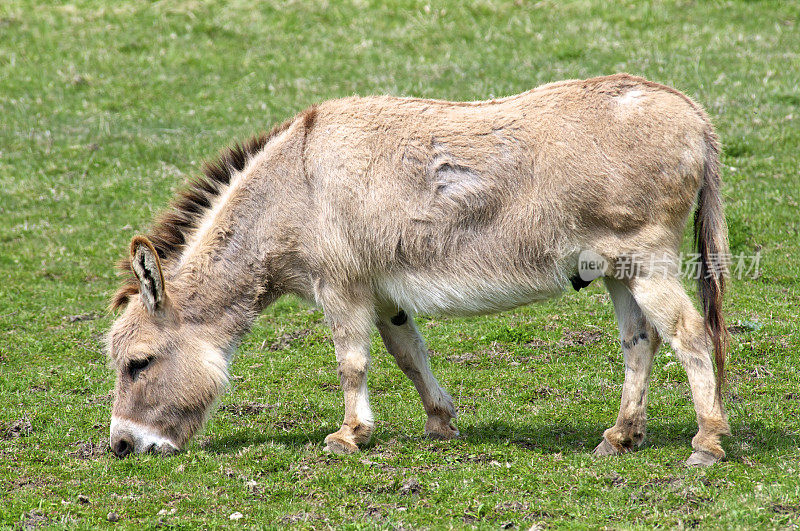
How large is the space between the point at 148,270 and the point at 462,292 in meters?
2.30

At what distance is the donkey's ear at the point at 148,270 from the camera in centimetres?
612

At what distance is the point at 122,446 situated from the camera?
6.36m

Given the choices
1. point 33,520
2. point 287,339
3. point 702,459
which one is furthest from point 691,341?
point 287,339

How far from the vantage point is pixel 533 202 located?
19.5ft

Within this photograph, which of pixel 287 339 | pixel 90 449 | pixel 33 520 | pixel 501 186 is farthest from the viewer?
pixel 287 339

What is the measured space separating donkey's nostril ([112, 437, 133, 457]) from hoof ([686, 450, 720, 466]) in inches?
160

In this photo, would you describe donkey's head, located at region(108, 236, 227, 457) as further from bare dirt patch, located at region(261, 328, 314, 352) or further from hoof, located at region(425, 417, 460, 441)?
bare dirt patch, located at region(261, 328, 314, 352)

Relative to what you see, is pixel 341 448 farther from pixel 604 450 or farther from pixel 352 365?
pixel 604 450

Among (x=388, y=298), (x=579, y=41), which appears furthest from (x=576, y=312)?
(x=579, y=41)

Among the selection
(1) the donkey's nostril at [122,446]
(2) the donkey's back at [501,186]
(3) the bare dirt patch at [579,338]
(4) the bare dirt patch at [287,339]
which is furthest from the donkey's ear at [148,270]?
(3) the bare dirt patch at [579,338]

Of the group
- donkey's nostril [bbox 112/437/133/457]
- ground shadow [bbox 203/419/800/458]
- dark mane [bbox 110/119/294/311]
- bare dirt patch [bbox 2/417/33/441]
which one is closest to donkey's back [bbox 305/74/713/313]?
dark mane [bbox 110/119/294/311]

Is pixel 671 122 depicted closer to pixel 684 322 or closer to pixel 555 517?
pixel 684 322

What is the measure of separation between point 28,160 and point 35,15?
6873mm

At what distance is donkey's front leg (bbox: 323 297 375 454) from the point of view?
6395 mm
